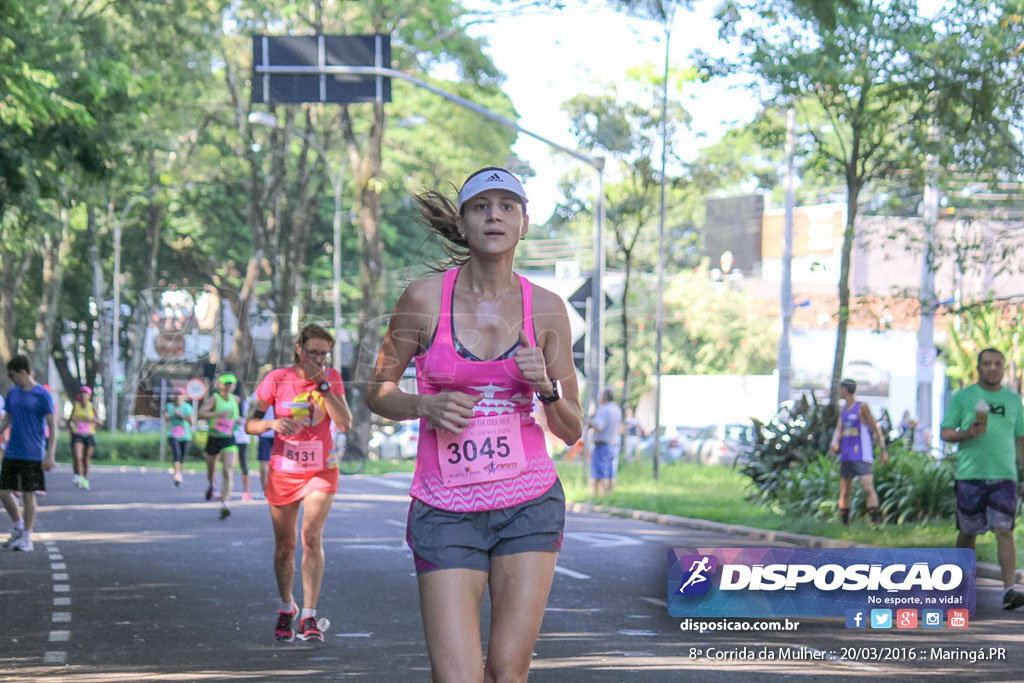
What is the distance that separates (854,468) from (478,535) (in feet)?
43.7

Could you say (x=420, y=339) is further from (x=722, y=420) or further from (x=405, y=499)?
(x=722, y=420)

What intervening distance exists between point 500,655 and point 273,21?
30.7 metres

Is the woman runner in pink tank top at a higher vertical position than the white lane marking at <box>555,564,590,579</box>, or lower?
higher

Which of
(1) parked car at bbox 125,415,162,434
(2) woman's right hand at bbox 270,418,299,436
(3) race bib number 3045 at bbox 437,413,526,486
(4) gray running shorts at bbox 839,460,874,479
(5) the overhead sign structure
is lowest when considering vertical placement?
(1) parked car at bbox 125,415,162,434

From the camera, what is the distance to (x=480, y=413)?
444 centimetres

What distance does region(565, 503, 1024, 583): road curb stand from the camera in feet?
45.0

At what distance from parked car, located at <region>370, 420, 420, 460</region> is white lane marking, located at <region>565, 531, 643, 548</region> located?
30.2m

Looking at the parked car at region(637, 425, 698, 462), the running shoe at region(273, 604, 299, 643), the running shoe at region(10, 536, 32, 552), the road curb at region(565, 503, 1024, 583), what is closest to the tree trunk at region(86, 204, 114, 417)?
the parked car at region(637, 425, 698, 462)

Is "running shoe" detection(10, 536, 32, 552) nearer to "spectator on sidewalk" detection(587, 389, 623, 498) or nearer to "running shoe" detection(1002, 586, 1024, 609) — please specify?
"running shoe" detection(1002, 586, 1024, 609)

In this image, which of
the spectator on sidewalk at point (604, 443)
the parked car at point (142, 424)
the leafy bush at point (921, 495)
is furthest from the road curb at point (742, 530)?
the parked car at point (142, 424)

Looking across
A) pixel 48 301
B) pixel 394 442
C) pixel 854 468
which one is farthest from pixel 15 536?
pixel 394 442

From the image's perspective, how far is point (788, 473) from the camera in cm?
1973

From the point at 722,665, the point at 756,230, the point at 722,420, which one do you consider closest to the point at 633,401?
the point at 722,420

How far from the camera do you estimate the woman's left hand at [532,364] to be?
13.9 ft
